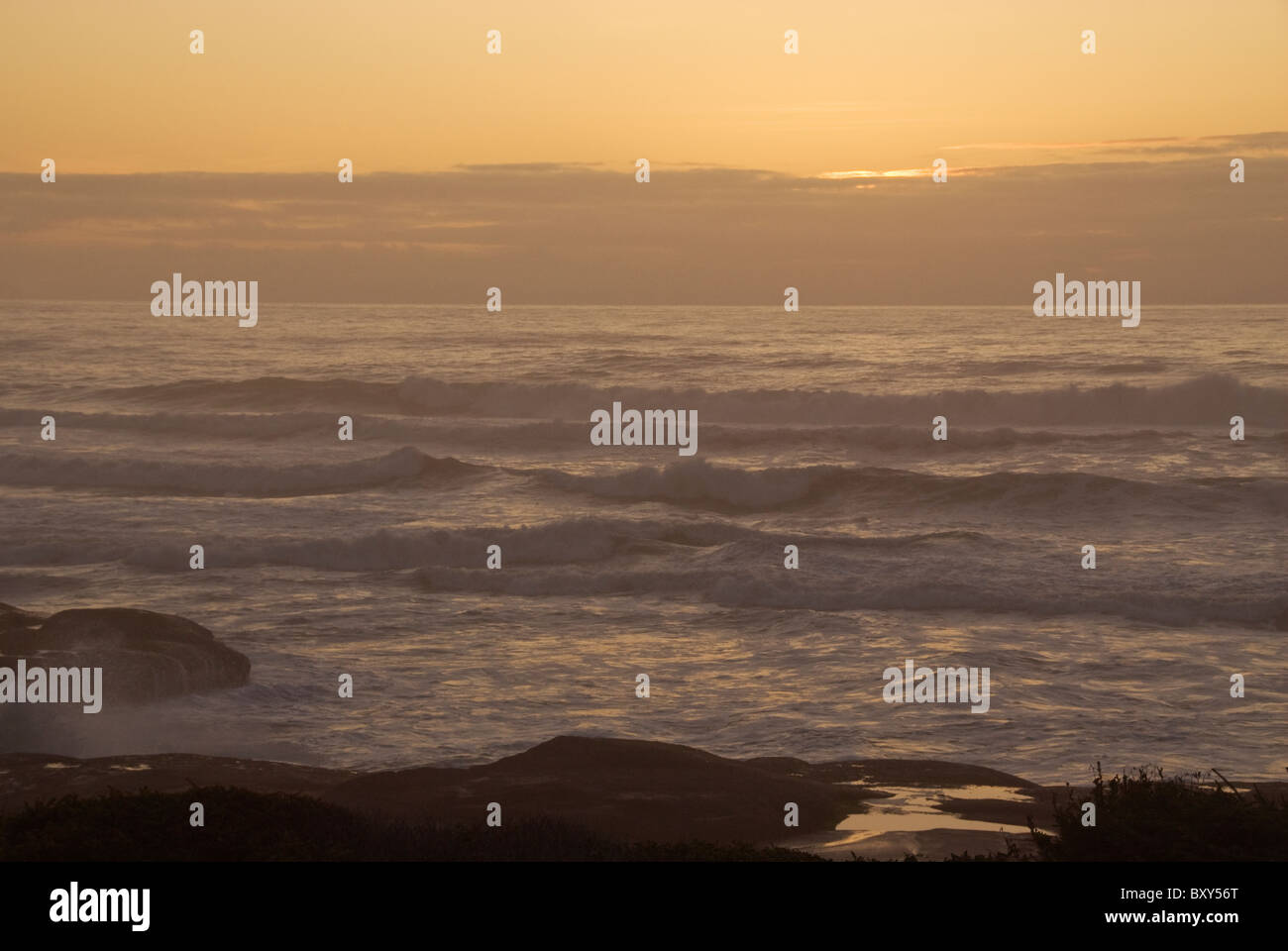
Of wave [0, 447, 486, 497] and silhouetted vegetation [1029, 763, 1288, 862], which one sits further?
wave [0, 447, 486, 497]

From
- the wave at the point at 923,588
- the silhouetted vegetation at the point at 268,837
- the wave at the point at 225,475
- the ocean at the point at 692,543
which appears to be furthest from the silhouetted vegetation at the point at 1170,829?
the wave at the point at 225,475

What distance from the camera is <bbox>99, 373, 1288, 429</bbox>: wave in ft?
143

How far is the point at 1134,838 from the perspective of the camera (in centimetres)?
793

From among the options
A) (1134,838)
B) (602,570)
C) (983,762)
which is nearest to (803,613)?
(602,570)

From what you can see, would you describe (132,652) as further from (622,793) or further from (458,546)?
(458,546)

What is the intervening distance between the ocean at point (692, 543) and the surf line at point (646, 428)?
2.22 ft

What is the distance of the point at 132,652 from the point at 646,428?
35189 millimetres

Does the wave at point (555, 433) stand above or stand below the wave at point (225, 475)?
above

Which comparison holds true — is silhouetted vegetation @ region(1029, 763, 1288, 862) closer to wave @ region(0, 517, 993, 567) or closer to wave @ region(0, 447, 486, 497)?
wave @ region(0, 517, 993, 567)

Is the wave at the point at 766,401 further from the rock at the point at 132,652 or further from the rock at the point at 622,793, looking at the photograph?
the rock at the point at 622,793

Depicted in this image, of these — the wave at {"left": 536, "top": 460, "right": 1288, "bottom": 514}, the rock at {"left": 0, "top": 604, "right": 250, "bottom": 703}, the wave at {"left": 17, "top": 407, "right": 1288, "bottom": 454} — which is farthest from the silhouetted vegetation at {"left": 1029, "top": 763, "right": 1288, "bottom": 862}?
the wave at {"left": 17, "top": 407, "right": 1288, "bottom": 454}

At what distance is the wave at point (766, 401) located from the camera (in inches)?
1721

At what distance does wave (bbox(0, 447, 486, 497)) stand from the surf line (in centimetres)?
810
